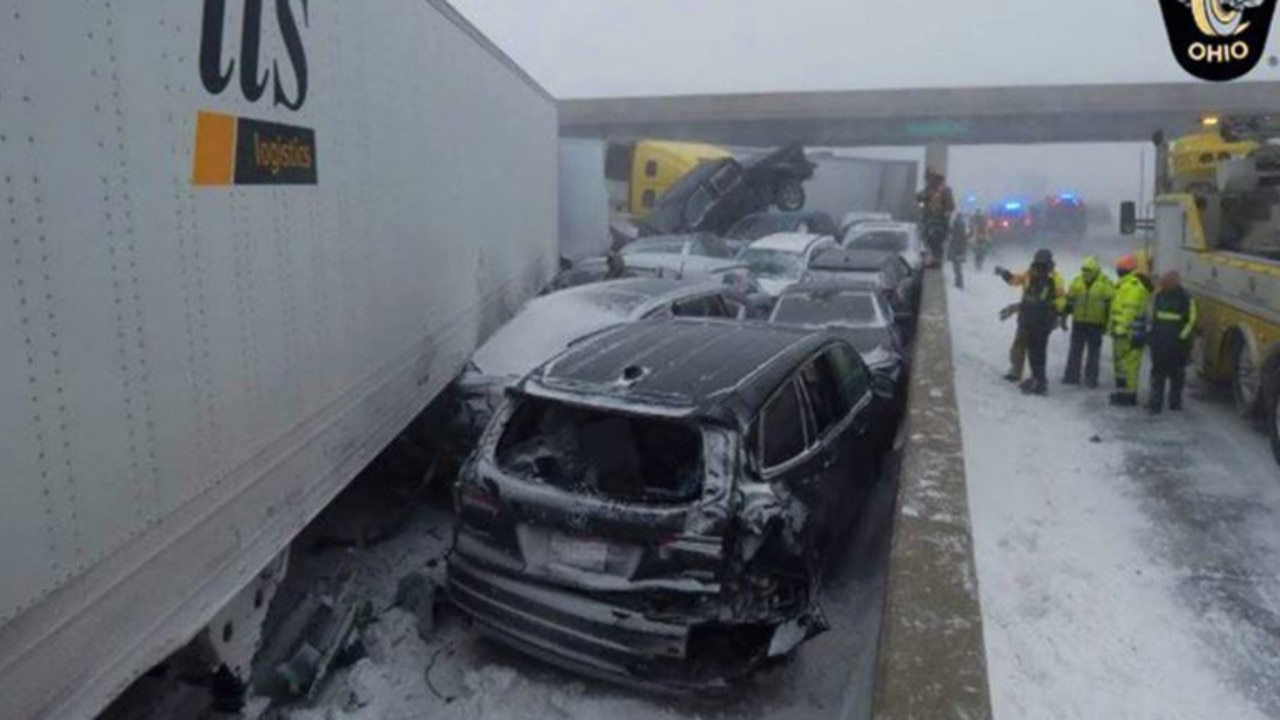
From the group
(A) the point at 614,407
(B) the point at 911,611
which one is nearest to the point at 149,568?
(A) the point at 614,407

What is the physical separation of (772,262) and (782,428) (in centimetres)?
1070

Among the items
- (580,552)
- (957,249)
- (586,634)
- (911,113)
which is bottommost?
(586,634)

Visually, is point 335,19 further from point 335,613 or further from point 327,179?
point 335,613

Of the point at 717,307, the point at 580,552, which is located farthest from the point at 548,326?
the point at 580,552

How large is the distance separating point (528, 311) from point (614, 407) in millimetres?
4238

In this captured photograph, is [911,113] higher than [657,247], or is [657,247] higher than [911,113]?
[911,113]

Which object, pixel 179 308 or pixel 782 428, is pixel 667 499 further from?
pixel 179 308

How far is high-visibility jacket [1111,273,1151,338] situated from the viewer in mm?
9359

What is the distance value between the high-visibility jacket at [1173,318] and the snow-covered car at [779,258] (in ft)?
20.2

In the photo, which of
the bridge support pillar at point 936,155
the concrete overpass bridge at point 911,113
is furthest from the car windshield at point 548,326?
the bridge support pillar at point 936,155

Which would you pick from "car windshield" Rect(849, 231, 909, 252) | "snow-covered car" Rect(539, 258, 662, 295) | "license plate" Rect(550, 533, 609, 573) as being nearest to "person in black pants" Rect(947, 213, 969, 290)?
"car windshield" Rect(849, 231, 909, 252)

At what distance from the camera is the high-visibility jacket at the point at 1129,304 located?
30.7ft

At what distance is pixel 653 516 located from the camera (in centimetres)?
433

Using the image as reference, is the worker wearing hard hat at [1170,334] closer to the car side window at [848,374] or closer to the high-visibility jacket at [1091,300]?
the high-visibility jacket at [1091,300]
